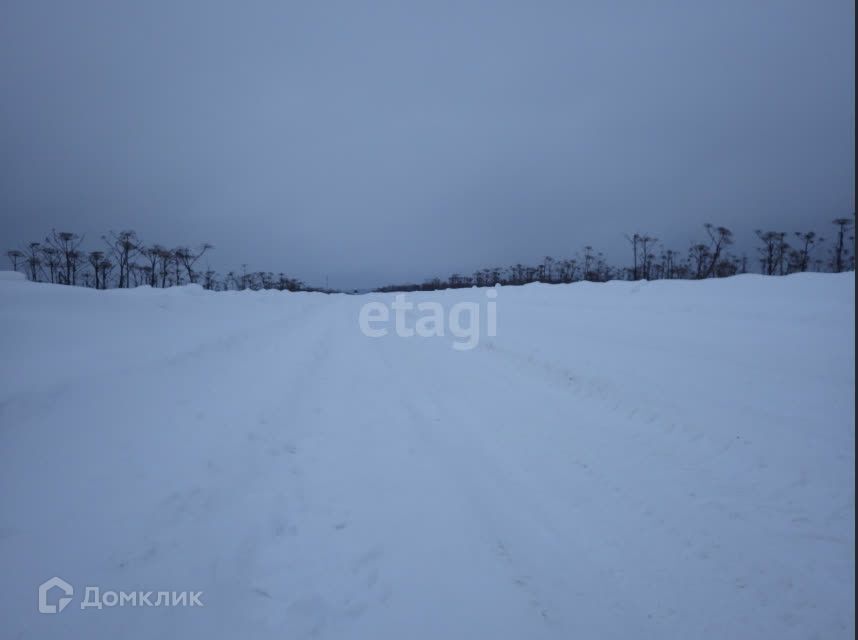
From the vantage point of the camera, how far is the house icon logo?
2326 mm

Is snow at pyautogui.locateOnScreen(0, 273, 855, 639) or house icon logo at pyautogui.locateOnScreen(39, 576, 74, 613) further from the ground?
snow at pyautogui.locateOnScreen(0, 273, 855, 639)

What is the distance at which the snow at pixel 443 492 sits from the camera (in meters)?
2.26

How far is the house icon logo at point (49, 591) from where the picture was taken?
2.33 metres

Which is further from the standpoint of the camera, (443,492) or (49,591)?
(443,492)

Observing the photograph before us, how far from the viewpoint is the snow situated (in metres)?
2.26

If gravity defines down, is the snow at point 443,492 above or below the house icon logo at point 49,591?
above

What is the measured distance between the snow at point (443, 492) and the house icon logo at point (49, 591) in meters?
0.06

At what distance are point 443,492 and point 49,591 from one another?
2.88m

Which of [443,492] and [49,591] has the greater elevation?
[443,492]

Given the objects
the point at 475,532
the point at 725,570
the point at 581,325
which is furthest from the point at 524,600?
the point at 581,325

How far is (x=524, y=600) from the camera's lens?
2299mm

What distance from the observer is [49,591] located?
242 cm

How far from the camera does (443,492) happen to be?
334 cm

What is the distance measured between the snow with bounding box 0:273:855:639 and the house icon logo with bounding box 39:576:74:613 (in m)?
0.06
